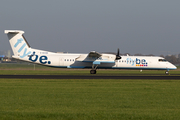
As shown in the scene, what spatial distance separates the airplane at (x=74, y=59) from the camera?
37.8 m

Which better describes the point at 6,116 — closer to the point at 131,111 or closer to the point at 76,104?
the point at 76,104

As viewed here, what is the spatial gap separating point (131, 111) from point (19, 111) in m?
4.23

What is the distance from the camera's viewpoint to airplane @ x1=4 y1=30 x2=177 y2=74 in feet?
124

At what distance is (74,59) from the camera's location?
38.4m

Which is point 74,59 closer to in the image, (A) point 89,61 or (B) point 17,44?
(A) point 89,61

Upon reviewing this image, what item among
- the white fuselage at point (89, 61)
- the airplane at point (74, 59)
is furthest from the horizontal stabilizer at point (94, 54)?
the white fuselage at point (89, 61)

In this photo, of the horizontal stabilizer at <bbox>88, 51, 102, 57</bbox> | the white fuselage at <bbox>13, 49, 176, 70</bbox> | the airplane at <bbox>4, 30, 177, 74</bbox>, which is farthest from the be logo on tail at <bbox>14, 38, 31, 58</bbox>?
the horizontal stabilizer at <bbox>88, 51, 102, 57</bbox>

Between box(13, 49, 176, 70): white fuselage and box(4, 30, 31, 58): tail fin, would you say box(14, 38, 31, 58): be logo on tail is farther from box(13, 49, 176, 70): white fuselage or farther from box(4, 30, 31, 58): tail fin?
box(13, 49, 176, 70): white fuselage

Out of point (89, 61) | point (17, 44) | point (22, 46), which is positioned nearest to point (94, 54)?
point (89, 61)

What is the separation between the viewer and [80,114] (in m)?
8.70

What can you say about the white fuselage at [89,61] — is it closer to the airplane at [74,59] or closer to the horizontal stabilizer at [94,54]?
the airplane at [74,59]

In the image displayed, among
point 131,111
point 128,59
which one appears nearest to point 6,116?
point 131,111

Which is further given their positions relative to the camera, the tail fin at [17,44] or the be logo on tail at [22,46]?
the tail fin at [17,44]

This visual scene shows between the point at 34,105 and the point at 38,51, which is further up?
the point at 38,51
